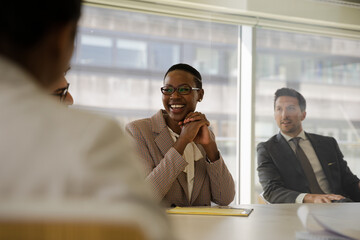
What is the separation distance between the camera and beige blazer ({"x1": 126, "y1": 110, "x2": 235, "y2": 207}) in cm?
231

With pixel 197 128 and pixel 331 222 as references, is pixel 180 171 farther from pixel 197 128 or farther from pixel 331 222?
pixel 331 222

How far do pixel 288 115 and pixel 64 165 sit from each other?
383cm

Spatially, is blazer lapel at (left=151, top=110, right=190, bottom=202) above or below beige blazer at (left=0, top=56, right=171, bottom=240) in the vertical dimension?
below

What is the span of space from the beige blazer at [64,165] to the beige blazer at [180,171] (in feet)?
5.77

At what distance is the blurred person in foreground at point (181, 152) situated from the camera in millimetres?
2209

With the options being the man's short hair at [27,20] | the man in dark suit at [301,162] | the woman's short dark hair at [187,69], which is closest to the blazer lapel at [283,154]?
the man in dark suit at [301,162]

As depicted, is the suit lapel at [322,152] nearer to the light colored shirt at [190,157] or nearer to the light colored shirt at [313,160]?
the light colored shirt at [313,160]

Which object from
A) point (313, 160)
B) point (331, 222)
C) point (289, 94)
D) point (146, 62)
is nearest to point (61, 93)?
point (331, 222)

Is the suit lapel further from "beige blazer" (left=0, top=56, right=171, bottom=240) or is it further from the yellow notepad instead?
"beige blazer" (left=0, top=56, right=171, bottom=240)

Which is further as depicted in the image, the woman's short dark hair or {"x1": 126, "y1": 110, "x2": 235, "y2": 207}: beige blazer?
the woman's short dark hair

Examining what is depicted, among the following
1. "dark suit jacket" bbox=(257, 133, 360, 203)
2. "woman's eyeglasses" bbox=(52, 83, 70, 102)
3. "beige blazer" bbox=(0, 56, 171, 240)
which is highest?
"woman's eyeglasses" bbox=(52, 83, 70, 102)

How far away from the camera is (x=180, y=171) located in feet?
7.26

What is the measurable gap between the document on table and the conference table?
0.19 ft

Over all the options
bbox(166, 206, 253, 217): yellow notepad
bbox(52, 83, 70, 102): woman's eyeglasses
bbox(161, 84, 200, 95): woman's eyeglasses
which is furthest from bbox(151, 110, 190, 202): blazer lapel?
A: bbox(52, 83, 70, 102): woman's eyeglasses
